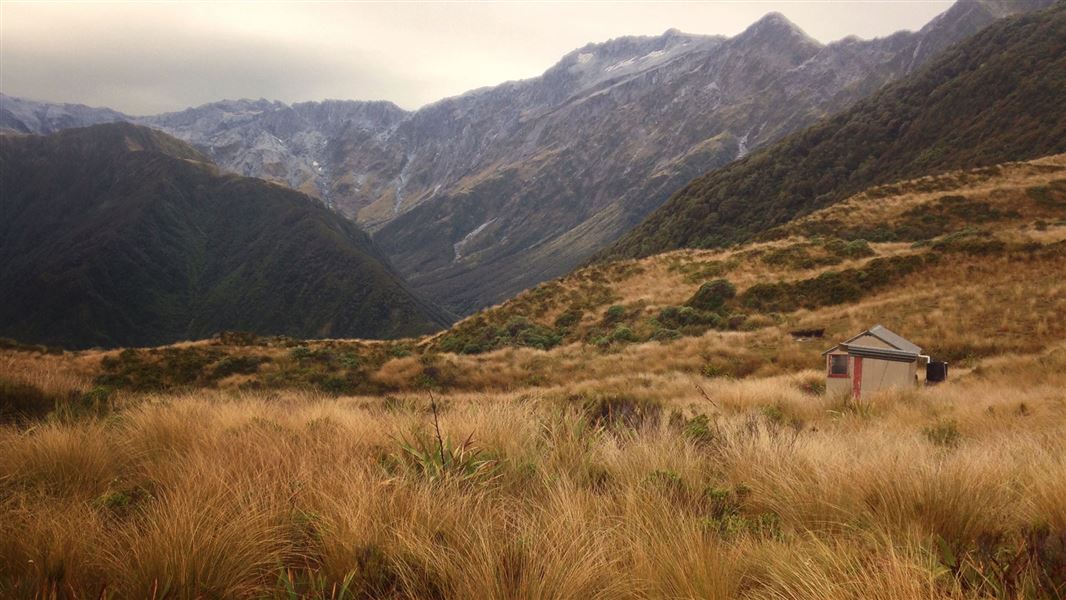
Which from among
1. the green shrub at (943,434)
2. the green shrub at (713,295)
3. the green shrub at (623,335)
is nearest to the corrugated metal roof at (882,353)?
the green shrub at (943,434)

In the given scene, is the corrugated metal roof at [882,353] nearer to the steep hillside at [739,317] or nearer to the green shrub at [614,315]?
the steep hillside at [739,317]

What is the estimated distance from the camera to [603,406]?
8.59 m

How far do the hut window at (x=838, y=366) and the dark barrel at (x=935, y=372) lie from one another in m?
2.67

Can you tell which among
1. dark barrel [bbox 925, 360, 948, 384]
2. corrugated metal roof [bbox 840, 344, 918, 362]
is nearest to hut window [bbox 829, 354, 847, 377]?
corrugated metal roof [bbox 840, 344, 918, 362]

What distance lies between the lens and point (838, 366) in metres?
13.6

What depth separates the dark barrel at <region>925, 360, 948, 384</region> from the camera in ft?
46.7

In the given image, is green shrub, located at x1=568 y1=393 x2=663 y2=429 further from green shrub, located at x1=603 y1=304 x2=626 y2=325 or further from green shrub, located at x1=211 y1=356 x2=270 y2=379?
green shrub, located at x1=603 y1=304 x2=626 y2=325

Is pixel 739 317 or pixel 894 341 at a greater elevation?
pixel 894 341

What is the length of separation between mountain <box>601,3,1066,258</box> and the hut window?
65.5 meters

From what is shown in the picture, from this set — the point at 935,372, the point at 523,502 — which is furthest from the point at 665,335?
the point at 523,502

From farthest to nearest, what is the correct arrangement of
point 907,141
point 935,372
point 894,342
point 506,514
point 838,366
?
point 907,141 → point 935,372 → point 894,342 → point 838,366 → point 506,514

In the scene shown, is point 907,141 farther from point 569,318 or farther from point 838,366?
point 838,366

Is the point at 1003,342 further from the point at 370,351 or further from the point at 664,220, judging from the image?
the point at 664,220

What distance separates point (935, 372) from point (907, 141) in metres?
98.4
